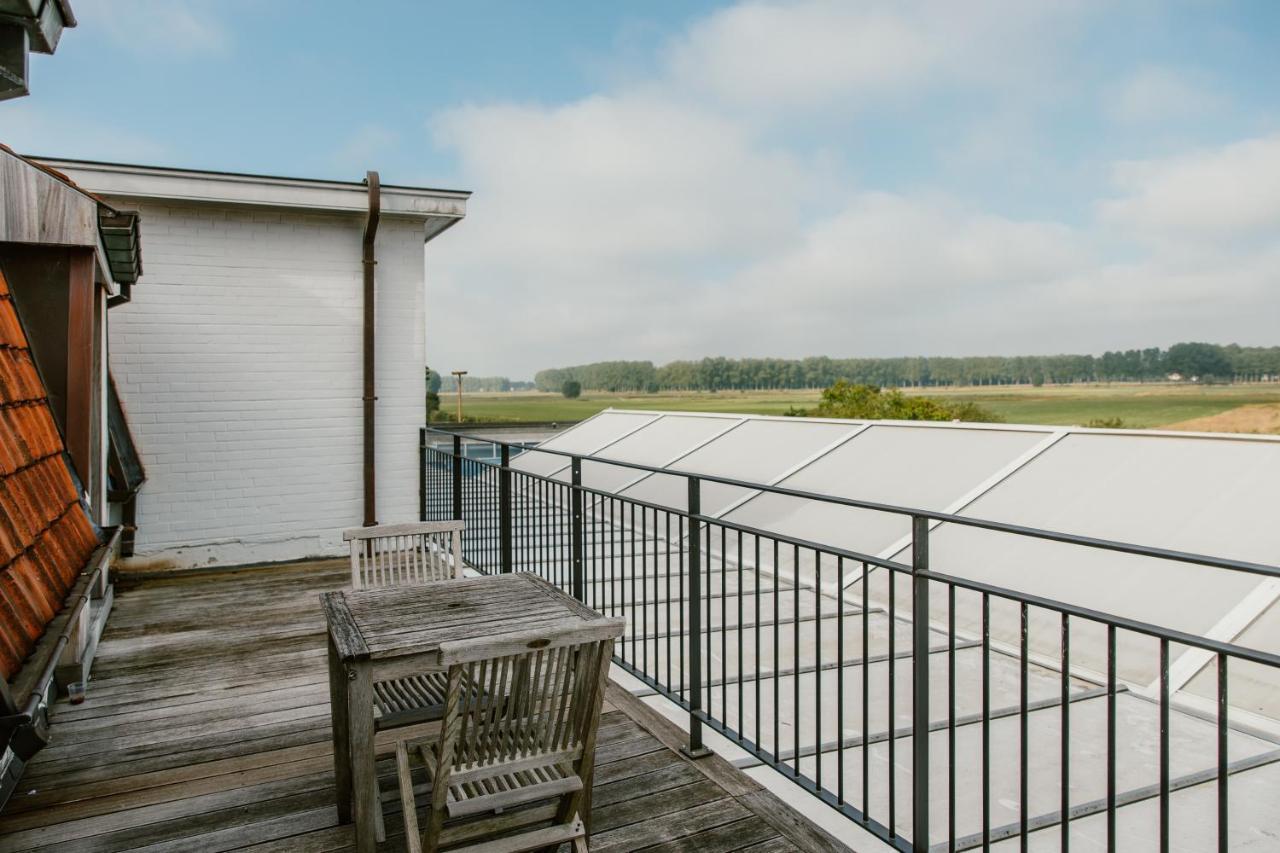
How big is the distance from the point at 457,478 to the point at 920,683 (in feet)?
13.3

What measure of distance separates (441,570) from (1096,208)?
75.3 m

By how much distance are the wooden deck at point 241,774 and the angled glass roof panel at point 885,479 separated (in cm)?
246

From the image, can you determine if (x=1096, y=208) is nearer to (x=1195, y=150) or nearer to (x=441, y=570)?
(x=1195, y=150)

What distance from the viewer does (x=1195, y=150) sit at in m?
56.7

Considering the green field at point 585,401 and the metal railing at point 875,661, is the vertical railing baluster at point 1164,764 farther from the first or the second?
the green field at point 585,401

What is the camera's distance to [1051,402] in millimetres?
59000

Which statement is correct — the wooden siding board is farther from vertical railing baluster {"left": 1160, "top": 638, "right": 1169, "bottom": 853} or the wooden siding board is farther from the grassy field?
the grassy field

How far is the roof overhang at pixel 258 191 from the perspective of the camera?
5.61 meters

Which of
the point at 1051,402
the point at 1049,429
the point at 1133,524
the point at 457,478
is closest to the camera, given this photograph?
the point at 1133,524

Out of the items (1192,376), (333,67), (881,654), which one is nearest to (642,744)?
(881,654)

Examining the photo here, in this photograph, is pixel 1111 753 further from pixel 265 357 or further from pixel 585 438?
pixel 585 438

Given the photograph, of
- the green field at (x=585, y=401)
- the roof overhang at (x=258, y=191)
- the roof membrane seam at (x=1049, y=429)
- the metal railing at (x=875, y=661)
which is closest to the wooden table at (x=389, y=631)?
the metal railing at (x=875, y=661)

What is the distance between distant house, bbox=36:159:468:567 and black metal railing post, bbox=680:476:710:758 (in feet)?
14.1

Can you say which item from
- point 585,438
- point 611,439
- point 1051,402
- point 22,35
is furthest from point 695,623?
point 1051,402
